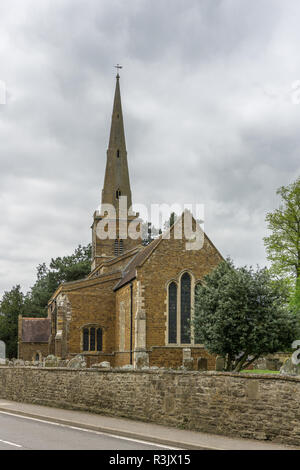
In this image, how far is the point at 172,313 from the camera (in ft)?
128

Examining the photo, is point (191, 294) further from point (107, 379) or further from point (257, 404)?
point (257, 404)

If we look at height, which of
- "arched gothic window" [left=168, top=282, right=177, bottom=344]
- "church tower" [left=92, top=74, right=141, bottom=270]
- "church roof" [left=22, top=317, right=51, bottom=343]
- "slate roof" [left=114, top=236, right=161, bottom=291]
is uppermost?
"church tower" [left=92, top=74, right=141, bottom=270]

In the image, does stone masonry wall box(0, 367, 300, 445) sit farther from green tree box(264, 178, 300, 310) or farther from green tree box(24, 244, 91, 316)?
green tree box(24, 244, 91, 316)

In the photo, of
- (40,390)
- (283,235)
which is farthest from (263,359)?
(40,390)

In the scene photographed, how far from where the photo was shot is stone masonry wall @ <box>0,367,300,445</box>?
12.0 m

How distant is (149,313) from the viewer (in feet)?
126

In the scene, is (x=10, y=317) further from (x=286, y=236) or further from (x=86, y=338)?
(x=286, y=236)

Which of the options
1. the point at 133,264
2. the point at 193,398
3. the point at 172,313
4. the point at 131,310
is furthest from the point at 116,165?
the point at 193,398

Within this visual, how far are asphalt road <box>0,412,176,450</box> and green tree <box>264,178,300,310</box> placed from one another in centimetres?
2710

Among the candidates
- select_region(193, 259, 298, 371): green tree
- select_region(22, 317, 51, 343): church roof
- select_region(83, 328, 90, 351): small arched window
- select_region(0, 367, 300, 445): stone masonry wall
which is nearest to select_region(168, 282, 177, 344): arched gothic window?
select_region(193, 259, 298, 371): green tree

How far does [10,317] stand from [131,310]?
101 feet

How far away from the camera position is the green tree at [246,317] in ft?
94.6

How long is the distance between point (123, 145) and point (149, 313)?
28415 millimetres

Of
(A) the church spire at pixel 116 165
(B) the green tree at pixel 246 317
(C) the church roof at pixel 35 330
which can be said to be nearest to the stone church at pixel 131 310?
(C) the church roof at pixel 35 330
